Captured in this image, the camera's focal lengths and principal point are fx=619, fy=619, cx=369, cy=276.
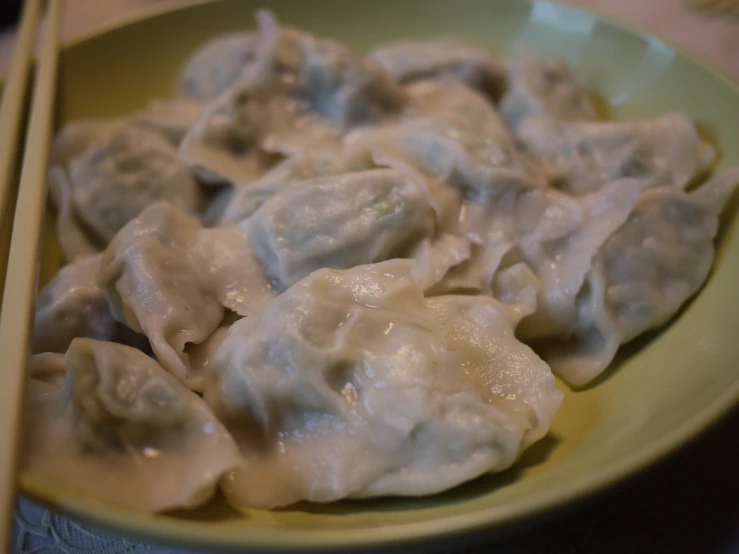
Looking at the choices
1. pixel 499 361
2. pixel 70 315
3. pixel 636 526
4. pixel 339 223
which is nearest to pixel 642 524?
pixel 636 526

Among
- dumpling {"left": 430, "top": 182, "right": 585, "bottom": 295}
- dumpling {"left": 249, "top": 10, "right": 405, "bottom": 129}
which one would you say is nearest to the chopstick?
dumpling {"left": 249, "top": 10, "right": 405, "bottom": 129}

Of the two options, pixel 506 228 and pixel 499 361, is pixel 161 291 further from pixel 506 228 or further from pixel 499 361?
pixel 506 228

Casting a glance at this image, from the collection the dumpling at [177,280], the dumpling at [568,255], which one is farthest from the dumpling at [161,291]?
the dumpling at [568,255]

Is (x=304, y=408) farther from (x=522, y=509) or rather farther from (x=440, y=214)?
(x=440, y=214)

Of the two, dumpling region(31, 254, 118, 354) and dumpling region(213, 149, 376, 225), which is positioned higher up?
dumpling region(213, 149, 376, 225)

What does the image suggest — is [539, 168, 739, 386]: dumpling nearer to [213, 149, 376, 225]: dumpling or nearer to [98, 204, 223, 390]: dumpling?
[213, 149, 376, 225]: dumpling

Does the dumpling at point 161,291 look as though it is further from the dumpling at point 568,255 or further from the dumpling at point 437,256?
the dumpling at point 568,255

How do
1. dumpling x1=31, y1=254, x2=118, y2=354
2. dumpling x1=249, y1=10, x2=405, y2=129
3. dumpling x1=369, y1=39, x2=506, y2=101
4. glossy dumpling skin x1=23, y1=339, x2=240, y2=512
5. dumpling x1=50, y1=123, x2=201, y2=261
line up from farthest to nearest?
dumpling x1=369, y1=39, x2=506, y2=101 → dumpling x1=249, y1=10, x2=405, y2=129 → dumpling x1=50, y1=123, x2=201, y2=261 → dumpling x1=31, y1=254, x2=118, y2=354 → glossy dumpling skin x1=23, y1=339, x2=240, y2=512
